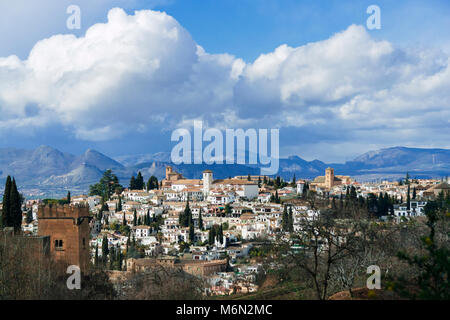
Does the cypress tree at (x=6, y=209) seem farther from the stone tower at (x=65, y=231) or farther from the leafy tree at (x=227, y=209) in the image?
the leafy tree at (x=227, y=209)

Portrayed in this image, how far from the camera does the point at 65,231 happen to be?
25.9 meters

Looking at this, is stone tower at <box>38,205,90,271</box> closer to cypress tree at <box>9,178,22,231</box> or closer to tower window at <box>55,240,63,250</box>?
tower window at <box>55,240,63,250</box>

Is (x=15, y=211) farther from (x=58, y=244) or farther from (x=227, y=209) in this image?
(x=227, y=209)

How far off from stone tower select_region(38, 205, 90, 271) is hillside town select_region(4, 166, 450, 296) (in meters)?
0.97

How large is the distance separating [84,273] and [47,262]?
7.10 feet

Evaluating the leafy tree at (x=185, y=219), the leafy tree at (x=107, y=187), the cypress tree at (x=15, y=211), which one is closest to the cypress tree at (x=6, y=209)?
the cypress tree at (x=15, y=211)

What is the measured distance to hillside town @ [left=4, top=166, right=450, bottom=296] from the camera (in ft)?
141

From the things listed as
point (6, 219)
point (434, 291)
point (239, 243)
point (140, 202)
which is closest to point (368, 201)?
point (239, 243)

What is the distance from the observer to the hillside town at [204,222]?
4297cm

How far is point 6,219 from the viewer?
30.5 m

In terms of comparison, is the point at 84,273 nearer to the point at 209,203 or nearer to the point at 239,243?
the point at 239,243

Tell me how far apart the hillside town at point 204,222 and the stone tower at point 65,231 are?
97 cm

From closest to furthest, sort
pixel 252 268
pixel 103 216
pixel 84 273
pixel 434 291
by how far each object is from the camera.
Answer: pixel 434 291 → pixel 84 273 → pixel 252 268 → pixel 103 216
